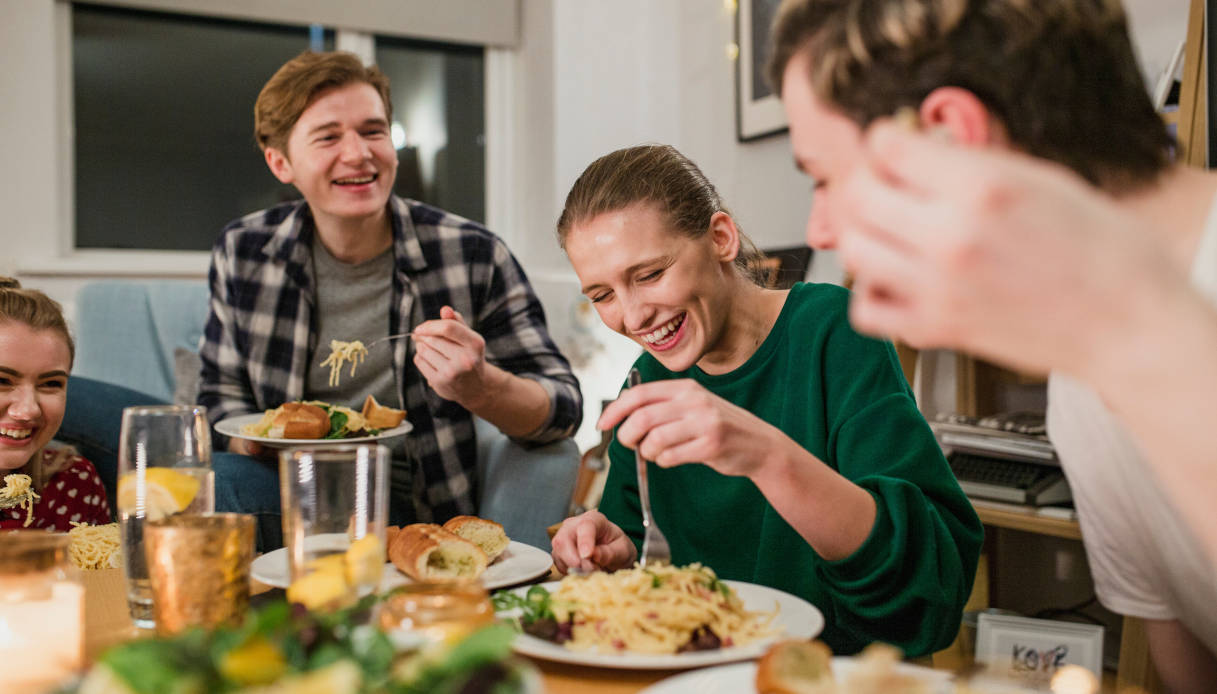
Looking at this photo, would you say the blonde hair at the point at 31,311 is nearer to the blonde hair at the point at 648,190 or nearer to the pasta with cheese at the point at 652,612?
the blonde hair at the point at 648,190

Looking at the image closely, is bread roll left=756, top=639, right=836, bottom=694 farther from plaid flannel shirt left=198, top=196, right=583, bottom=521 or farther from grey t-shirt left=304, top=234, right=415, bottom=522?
grey t-shirt left=304, top=234, right=415, bottom=522

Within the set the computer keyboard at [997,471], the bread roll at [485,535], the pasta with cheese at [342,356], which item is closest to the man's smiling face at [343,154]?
the pasta with cheese at [342,356]

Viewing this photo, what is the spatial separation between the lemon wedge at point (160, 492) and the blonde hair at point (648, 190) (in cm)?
69

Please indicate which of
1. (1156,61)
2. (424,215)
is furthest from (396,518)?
(1156,61)

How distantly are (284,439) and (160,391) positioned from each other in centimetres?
136

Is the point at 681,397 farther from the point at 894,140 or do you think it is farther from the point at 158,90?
the point at 158,90

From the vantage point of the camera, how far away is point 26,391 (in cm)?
183

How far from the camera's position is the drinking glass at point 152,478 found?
3.29ft

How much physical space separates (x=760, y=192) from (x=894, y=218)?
3.34 metres

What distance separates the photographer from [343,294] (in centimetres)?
258

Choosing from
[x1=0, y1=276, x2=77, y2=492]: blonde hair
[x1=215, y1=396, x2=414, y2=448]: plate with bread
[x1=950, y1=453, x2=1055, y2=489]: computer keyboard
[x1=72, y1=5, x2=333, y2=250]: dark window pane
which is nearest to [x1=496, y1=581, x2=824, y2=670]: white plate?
[x1=215, y1=396, x2=414, y2=448]: plate with bread

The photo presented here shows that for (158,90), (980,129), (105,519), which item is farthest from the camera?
(158,90)

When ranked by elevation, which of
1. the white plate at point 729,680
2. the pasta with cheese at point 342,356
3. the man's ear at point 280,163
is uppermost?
the man's ear at point 280,163

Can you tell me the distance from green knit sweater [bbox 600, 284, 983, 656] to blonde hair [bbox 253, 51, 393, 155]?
1300mm
